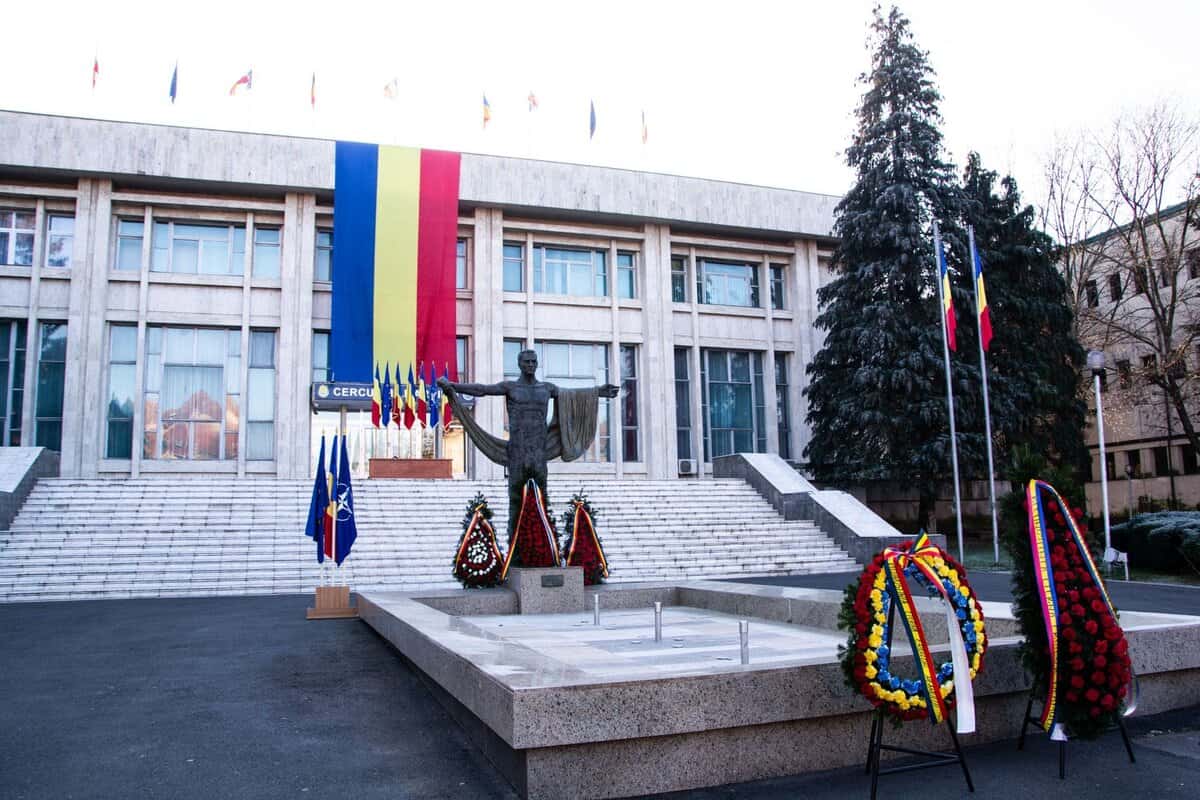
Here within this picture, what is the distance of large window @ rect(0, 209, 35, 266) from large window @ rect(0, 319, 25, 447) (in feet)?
6.26

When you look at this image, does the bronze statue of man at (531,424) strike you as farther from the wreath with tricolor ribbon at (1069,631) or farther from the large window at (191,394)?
the large window at (191,394)

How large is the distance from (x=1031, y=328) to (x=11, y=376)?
31.0 m

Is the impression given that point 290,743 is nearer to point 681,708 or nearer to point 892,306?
point 681,708

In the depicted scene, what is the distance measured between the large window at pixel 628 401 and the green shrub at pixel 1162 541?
52.7 feet

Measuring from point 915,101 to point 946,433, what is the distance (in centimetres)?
1042

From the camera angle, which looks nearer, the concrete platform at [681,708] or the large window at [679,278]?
the concrete platform at [681,708]

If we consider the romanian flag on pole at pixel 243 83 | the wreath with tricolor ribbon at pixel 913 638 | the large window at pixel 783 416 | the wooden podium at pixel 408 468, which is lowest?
the wreath with tricolor ribbon at pixel 913 638

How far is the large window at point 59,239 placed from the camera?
2820 cm

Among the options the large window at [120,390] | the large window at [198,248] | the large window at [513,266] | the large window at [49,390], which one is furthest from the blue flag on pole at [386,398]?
the large window at [49,390]

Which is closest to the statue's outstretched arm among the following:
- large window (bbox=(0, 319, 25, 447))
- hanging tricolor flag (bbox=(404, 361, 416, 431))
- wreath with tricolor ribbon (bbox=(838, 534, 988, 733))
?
wreath with tricolor ribbon (bbox=(838, 534, 988, 733))

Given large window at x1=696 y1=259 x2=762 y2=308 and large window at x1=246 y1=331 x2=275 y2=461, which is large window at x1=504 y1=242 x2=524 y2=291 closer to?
large window at x1=696 y1=259 x2=762 y2=308

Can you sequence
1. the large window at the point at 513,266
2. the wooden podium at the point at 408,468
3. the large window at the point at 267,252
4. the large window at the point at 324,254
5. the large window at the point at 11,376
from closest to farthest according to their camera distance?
the wooden podium at the point at 408,468 → the large window at the point at 11,376 → the large window at the point at 267,252 → the large window at the point at 324,254 → the large window at the point at 513,266

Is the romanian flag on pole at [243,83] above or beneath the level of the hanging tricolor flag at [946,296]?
above

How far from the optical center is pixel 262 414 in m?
28.9
